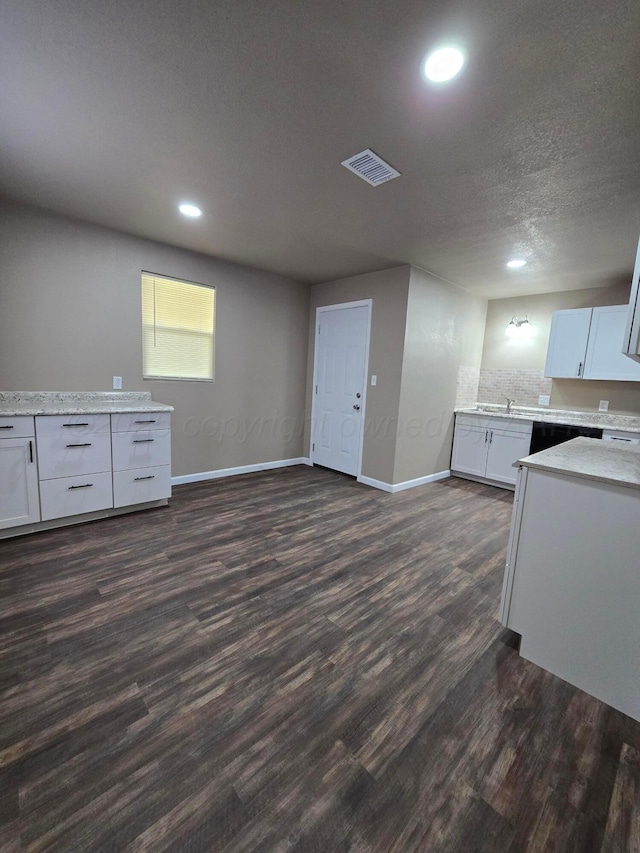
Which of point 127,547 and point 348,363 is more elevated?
point 348,363

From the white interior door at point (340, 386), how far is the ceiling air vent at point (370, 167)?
210 cm

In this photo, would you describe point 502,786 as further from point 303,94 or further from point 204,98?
point 204,98

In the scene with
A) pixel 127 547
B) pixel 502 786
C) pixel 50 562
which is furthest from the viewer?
pixel 127 547

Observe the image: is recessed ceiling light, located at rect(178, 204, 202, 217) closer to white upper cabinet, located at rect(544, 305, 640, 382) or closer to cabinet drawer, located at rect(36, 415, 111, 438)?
cabinet drawer, located at rect(36, 415, 111, 438)

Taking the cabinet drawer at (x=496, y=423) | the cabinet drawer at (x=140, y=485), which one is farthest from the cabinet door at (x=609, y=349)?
the cabinet drawer at (x=140, y=485)

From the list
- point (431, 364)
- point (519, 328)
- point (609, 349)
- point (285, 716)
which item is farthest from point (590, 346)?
point (285, 716)

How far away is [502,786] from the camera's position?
3.85 feet

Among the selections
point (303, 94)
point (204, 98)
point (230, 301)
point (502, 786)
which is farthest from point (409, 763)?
point (230, 301)

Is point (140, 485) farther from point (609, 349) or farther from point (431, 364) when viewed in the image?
point (609, 349)

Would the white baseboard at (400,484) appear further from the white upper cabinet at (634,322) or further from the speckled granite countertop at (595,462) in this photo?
the white upper cabinet at (634,322)

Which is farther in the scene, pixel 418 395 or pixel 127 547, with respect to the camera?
pixel 418 395

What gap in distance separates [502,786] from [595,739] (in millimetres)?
491

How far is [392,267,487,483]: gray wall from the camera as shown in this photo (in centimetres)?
399

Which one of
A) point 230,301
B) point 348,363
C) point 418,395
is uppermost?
point 230,301
